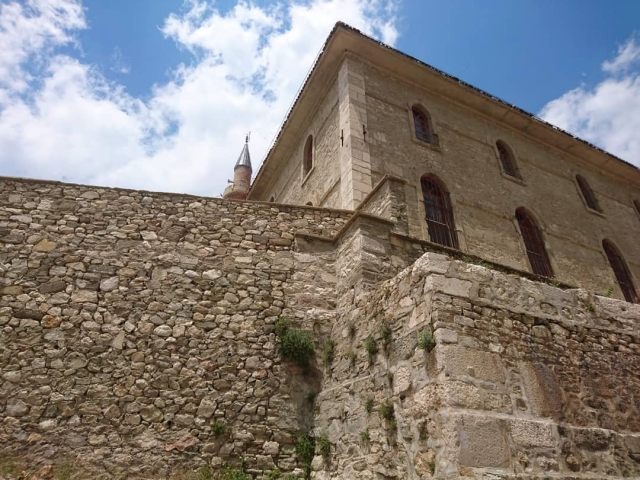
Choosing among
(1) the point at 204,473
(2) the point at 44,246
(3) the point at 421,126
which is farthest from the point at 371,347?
(3) the point at 421,126

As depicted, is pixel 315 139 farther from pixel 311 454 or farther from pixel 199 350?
pixel 311 454

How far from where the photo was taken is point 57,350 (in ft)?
19.0

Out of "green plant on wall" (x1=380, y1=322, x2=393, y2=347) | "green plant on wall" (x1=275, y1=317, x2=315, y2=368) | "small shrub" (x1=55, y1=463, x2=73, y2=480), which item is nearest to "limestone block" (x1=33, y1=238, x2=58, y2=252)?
"small shrub" (x1=55, y1=463, x2=73, y2=480)

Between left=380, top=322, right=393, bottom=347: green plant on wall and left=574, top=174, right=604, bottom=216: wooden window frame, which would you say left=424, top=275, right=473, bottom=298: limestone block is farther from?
left=574, top=174, right=604, bottom=216: wooden window frame

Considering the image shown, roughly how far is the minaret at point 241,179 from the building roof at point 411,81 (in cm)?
651

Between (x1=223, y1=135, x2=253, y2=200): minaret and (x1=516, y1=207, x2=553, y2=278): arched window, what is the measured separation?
1332cm

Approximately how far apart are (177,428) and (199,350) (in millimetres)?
1017

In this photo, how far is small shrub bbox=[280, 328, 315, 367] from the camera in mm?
6234

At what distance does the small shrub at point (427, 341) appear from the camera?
4.17m

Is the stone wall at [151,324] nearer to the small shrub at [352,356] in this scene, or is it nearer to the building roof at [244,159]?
the small shrub at [352,356]

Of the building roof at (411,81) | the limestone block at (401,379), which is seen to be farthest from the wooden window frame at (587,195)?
the limestone block at (401,379)

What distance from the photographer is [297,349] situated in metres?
6.24

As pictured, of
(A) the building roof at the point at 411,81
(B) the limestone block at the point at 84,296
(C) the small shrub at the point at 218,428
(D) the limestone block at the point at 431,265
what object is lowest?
(C) the small shrub at the point at 218,428

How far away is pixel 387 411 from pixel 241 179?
2045cm
